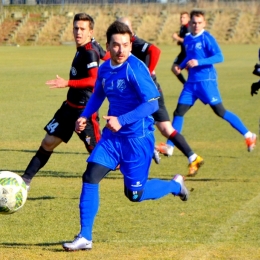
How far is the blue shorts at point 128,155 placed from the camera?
6.25 m

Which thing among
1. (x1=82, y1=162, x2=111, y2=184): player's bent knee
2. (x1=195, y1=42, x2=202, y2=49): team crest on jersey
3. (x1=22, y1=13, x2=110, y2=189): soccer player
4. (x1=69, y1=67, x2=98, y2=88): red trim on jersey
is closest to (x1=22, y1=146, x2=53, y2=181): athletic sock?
(x1=22, y1=13, x2=110, y2=189): soccer player

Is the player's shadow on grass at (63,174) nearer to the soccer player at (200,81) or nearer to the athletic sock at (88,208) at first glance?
the soccer player at (200,81)

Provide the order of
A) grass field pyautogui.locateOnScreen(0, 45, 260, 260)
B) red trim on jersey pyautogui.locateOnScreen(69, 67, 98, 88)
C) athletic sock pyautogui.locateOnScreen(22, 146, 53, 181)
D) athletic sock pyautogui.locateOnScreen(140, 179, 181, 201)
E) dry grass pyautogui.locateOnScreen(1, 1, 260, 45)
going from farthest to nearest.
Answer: dry grass pyautogui.locateOnScreen(1, 1, 260, 45) → athletic sock pyautogui.locateOnScreen(22, 146, 53, 181) → red trim on jersey pyautogui.locateOnScreen(69, 67, 98, 88) → athletic sock pyautogui.locateOnScreen(140, 179, 181, 201) → grass field pyautogui.locateOnScreen(0, 45, 260, 260)

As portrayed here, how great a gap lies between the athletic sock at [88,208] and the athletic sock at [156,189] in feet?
1.72

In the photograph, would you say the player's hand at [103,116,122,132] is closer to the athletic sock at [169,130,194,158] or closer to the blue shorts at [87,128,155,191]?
the blue shorts at [87,128,155,191]

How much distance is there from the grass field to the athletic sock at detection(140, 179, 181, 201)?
1.27 ft

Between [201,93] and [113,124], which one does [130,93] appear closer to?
[113,124]

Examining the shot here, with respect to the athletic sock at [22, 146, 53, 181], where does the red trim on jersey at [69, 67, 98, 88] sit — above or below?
above

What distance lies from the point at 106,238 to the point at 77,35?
2.52 meters

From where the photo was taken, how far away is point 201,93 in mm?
11203

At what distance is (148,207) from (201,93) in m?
3.39

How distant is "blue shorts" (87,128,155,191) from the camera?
625cm

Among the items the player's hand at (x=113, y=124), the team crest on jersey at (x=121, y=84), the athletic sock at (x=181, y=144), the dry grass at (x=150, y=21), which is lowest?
the dry grass at (x=150, y=21)

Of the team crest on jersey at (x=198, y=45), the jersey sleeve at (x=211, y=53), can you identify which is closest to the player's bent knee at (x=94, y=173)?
the jersey sleeve at (x=211, y=53)
